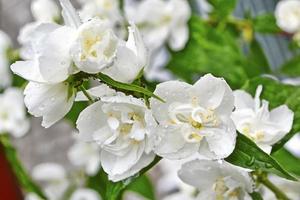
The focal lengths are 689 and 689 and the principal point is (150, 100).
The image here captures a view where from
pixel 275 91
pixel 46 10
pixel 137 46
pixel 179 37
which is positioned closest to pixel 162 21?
pixel 179 37

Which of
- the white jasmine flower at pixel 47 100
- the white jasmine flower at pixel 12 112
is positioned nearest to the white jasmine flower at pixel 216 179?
the white jasmine flower at pixel 47 100

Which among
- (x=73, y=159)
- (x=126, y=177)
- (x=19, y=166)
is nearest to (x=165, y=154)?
(x=126, y=177)

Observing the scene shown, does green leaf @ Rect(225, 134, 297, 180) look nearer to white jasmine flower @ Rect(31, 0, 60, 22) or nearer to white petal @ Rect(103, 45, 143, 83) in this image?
white petal @ Rect(103, 45, 143, 83)

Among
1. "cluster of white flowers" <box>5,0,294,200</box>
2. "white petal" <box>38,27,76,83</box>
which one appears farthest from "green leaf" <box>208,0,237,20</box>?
"white petal" <box>38,27,76,83</box>

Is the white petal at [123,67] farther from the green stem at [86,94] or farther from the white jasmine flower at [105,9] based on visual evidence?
the white jasmine flower at [105,9]

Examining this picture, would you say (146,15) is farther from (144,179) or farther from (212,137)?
(212,137)

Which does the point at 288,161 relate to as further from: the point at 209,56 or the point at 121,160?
the point at 121,160
